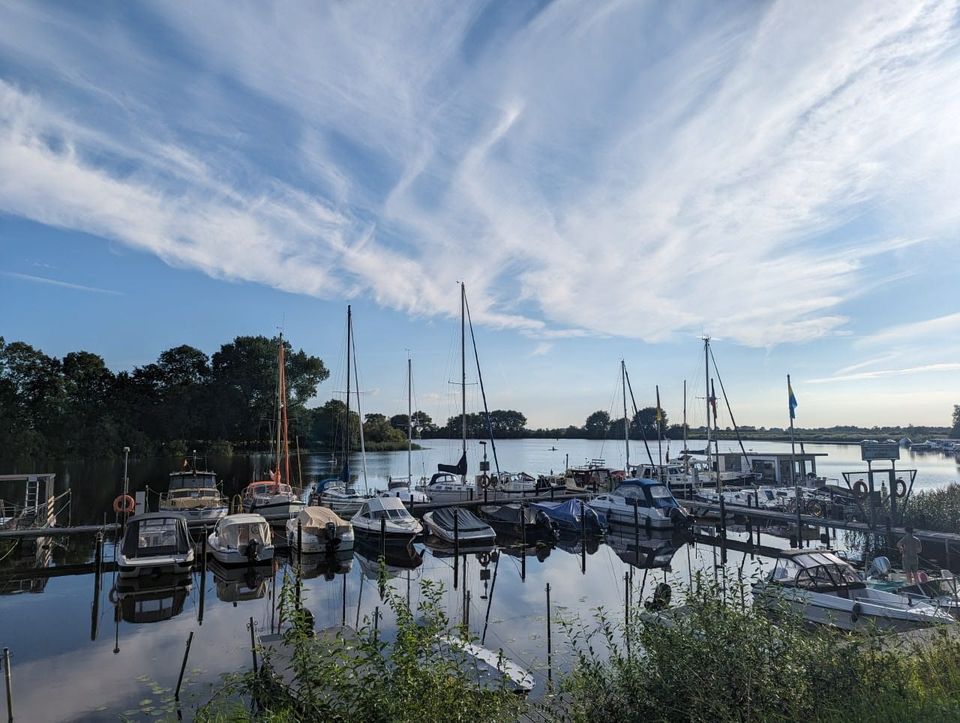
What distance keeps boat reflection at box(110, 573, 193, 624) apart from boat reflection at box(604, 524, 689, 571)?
18.1 metres

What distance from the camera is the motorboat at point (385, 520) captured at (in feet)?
99.7

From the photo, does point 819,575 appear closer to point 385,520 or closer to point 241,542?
point 385,520

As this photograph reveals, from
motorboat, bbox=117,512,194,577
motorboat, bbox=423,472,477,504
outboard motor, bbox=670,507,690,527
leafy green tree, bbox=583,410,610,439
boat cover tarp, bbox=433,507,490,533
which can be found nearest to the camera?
motorboat, bbox=117,512,194,577

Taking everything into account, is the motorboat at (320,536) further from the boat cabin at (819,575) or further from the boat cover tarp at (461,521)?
the boat cabin at (819,575)

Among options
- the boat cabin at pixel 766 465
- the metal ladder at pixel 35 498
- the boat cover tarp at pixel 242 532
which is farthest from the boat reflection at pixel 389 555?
the boat cabin at pixel 766 465

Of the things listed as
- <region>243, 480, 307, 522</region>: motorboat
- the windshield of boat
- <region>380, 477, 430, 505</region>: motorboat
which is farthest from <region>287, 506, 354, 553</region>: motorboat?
<region>380, 477, 430, 505</region>: motorboat

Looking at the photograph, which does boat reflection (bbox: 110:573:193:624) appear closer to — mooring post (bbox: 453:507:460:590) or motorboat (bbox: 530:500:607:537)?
mooring post (bbox: 453:507:460:590)

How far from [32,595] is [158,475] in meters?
49.0

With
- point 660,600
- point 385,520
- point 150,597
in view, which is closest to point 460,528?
point 385,520

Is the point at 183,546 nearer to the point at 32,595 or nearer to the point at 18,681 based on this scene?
the point at 32,595

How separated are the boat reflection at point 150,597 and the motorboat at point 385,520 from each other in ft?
28.0

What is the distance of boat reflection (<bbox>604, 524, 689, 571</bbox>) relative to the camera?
28969 mm

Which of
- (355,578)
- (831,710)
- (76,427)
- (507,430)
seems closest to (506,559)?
(355,578)

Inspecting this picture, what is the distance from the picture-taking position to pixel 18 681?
14219mm
